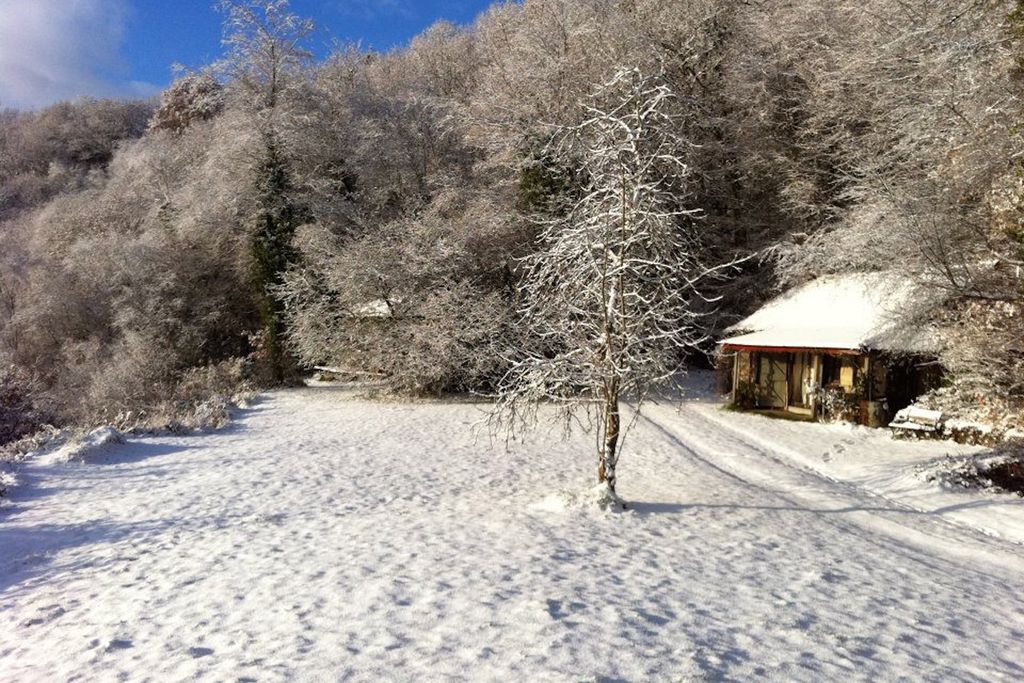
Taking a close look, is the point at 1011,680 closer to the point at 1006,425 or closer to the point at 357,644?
the point at 357,644

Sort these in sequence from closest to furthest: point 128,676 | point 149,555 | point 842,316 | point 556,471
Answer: point 128,676 < point 149,555 < point 556,471 < point 842,316

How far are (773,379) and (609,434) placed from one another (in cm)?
1264

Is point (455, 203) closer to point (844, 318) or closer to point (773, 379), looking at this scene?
point (773, 379)

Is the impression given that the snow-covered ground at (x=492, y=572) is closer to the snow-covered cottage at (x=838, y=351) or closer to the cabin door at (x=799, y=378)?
the snow-covered cottage at (x=838, y=351)

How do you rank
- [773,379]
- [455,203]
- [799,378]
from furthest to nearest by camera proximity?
[455,203] < [773,379] < [799,378]

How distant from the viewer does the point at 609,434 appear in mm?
8555

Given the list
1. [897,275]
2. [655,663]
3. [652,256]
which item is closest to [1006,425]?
[897,275]

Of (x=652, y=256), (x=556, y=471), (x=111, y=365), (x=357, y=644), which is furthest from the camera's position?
(x=111, y=365)

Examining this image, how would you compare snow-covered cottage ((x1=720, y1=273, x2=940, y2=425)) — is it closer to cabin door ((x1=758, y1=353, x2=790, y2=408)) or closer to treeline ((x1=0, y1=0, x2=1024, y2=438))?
cabin door ((x1=758, y1=353, x2=790, y2=408))

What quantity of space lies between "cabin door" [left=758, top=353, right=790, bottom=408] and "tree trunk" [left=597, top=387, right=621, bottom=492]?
1217 cm

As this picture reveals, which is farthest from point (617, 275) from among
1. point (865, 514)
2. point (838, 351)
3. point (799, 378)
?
point (799, 378)

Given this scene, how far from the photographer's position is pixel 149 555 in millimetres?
6902

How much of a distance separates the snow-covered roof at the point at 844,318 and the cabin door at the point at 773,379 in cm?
119

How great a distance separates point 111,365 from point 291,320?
5.93 m
